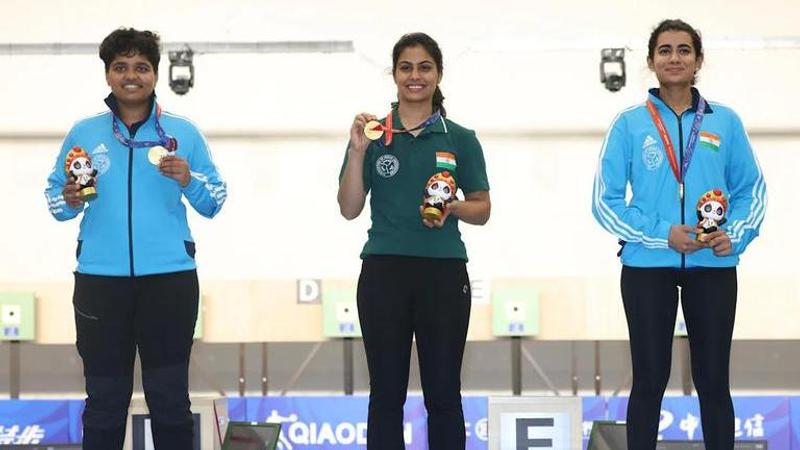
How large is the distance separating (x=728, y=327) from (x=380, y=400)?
0.89m

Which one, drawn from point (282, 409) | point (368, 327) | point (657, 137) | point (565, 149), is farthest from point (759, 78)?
point (368, 327)

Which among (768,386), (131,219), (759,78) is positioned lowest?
(768,386)

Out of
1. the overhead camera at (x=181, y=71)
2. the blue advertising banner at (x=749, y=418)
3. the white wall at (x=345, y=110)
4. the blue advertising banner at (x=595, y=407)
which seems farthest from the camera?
the white wall at (x=345, y=110)

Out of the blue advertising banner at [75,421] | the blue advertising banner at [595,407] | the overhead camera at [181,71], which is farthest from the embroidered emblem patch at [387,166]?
the overhead camera at [181,71]

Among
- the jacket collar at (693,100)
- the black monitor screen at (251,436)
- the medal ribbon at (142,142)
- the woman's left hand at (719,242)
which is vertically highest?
the jacket collar at (693,100)

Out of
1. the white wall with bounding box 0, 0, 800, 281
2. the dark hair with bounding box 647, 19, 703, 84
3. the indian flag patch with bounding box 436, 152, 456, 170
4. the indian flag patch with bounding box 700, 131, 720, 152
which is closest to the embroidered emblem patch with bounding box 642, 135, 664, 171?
the indian flag patch with bounding box 700, 131, 720, 152

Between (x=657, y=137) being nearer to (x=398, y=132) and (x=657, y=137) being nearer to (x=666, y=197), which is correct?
(x=666, y=197)

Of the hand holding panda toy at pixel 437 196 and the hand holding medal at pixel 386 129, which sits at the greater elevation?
the hand holding medal at pixel 386 129

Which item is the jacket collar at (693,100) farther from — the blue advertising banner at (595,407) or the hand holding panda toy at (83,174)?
the blue advertising banner at (595,407)

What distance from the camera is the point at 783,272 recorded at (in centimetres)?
744

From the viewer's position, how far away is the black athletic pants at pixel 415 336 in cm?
301

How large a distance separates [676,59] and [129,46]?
4.74 ft

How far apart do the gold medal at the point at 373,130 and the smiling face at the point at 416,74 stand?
0.14 metres

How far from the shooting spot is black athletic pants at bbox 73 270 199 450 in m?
3.03
